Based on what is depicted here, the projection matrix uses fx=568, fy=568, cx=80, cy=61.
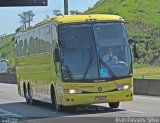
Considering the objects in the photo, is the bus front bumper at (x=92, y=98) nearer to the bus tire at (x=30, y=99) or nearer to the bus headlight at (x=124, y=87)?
the bus headlight at (x=124, y=87)

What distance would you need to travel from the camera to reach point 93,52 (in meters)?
19.7

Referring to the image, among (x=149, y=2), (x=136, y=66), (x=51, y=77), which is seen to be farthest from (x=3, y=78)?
(x=149, y=2)

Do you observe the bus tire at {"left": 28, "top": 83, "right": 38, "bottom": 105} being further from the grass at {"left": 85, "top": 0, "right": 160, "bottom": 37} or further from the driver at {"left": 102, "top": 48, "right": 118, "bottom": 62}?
the grass at {"left": 85, "top": 0, "right": 160, "bottom": 37}

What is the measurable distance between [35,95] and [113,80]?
704 cm

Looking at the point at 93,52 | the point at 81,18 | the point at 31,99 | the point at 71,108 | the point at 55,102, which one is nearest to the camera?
the point at 93,52

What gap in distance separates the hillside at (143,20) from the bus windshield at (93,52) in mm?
68580

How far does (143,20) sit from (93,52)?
9674 centimetres

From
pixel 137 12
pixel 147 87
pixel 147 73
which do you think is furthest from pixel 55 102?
pixel 137 12

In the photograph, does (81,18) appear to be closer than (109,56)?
No

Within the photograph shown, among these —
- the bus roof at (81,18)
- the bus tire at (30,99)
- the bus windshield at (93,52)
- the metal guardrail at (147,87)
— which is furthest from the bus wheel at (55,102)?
the metal guardrail at (147,87)

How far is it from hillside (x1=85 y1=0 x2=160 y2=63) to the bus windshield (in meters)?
68.6

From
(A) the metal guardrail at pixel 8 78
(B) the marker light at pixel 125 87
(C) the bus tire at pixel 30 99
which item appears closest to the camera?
(B) the marker light at pixel 125 87

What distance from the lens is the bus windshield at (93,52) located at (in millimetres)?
19531

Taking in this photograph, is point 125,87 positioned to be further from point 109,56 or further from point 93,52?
point 93,52
